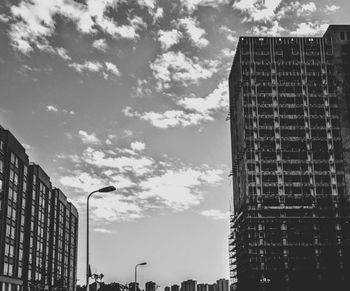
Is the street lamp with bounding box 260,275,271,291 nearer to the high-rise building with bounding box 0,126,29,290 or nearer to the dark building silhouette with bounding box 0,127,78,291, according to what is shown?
the dark building silhouette with bounding box 0,127,78,291

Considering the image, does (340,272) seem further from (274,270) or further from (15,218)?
(15,218)

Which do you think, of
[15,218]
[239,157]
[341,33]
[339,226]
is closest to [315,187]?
[339,226]

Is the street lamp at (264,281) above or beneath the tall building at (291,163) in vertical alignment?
beneath

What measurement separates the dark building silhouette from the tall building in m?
46.2

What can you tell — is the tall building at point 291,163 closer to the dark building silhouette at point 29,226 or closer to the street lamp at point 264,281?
the street lamp at point 264,281

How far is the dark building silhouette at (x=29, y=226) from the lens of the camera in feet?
269

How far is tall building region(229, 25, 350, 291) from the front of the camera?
129m

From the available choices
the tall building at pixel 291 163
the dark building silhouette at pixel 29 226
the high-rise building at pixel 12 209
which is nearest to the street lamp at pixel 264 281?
the tall building at pixel 291 163

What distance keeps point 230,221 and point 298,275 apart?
99.8ft

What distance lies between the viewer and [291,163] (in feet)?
452

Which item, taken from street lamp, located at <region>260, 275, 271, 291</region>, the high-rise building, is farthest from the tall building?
the high-rise building

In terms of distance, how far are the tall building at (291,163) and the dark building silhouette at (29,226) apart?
4621 centimetres

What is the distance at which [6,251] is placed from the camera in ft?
271

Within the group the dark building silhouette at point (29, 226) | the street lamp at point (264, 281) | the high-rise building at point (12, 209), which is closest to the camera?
the high-rise building at point (12, 209)
